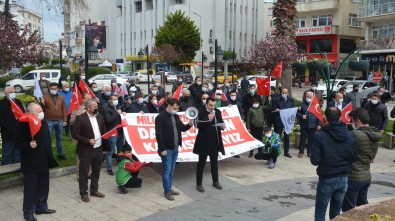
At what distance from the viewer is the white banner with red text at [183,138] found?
8.89 m

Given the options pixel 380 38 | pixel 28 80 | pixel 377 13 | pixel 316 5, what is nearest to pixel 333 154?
pixel 28 80

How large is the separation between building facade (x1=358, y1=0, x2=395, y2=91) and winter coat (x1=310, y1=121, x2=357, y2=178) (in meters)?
33.3

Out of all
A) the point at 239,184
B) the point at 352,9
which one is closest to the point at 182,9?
the point at 352,9

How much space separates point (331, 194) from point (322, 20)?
49069mm

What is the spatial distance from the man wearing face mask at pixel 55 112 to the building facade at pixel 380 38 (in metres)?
31.9

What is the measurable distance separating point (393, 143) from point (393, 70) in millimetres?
27827

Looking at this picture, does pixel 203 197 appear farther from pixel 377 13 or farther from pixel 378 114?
pixel 377 13

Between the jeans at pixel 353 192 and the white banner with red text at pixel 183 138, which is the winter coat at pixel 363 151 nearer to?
the jeans at pixel 353 192

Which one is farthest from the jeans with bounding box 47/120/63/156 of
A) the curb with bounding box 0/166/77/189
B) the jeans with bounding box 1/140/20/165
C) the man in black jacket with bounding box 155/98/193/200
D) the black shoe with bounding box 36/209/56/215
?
the man in black jacket with bounding box 155/98/193/200

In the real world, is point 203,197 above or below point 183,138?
below

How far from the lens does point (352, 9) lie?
166ft

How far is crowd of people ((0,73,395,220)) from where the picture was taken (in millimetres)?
5309

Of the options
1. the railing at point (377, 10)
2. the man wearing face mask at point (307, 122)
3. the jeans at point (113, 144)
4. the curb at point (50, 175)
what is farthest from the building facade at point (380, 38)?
the curb at point (50, 175)

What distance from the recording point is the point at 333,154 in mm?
5207
